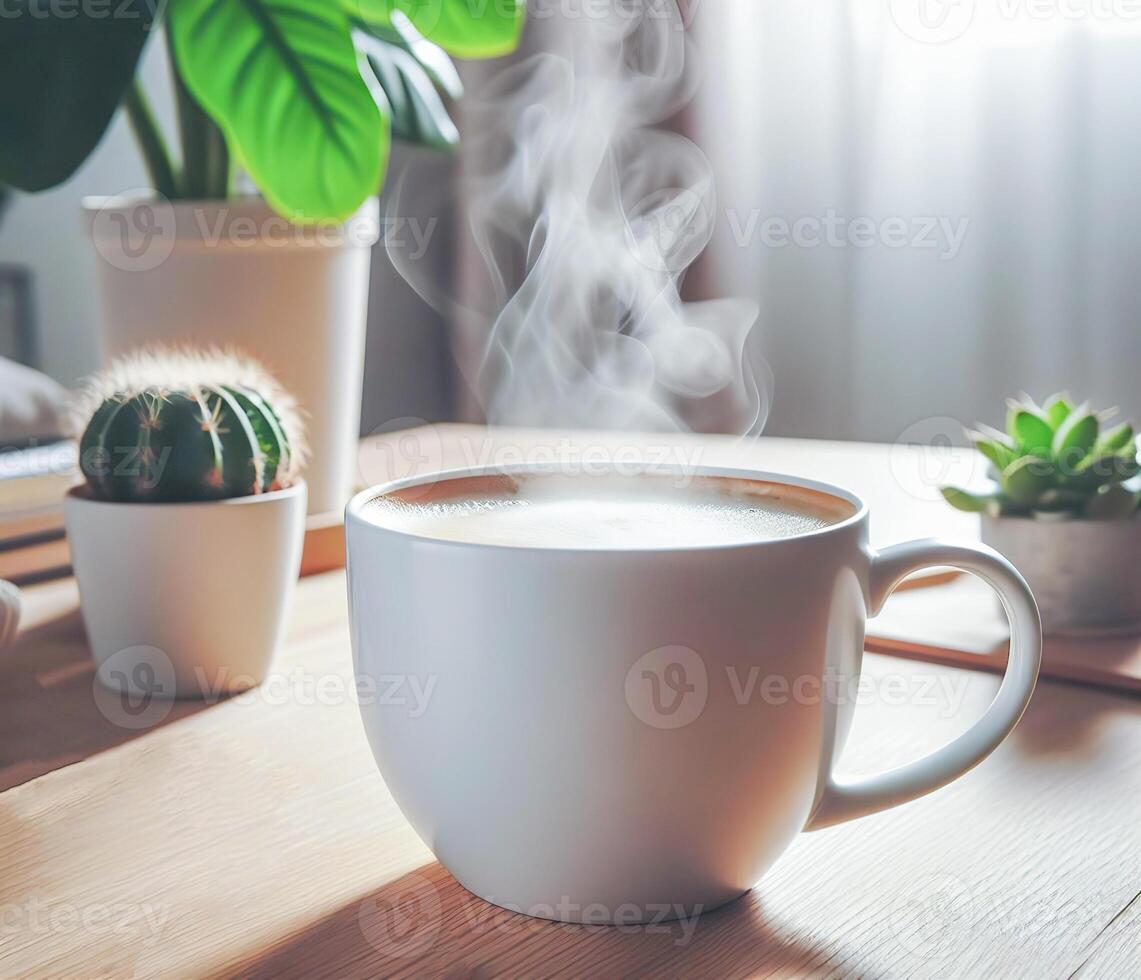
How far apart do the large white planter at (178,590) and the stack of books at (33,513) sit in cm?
10

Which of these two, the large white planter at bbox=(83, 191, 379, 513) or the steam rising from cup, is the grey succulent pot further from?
the steam rising from cup

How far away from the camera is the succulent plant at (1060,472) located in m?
0.70

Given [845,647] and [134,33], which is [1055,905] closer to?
[845,647]

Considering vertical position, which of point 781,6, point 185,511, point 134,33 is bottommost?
point 185,511

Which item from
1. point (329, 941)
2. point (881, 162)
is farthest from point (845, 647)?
point (881, 162)

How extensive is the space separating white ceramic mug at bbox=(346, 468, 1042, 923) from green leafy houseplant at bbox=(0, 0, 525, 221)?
0.47 m

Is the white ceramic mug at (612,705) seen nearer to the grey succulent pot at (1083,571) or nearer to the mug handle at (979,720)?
the mug handle at (979,720)

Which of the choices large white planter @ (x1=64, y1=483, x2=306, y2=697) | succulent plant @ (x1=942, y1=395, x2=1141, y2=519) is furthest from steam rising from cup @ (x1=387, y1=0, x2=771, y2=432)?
large white planter @ (x1=64, y1=483, x2=306, y2=697)

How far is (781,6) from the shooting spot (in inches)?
101

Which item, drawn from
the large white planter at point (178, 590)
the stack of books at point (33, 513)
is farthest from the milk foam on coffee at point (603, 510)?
the stack of books at point (33, 513)

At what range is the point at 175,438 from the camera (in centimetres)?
63

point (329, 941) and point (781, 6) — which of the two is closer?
point (329, 941)

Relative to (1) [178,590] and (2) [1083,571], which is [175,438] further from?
(2) [1083,571]

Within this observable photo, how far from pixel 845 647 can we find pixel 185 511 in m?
0.39
